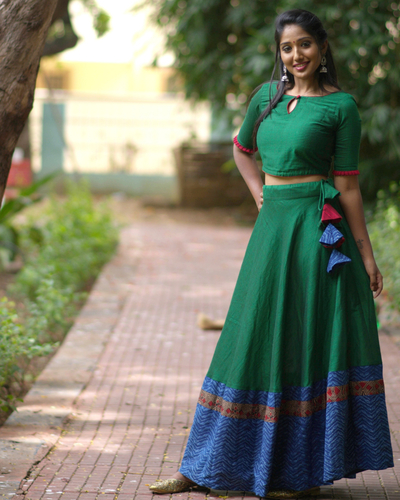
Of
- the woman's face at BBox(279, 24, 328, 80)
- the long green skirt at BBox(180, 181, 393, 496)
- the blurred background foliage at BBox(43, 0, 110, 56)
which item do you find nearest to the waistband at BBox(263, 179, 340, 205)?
the long green skirt at BBox(180, 181, 393, 496)

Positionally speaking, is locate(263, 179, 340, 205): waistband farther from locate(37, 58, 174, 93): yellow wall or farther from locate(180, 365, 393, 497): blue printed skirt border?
locate(37, 58, 174, 93): yellow wall

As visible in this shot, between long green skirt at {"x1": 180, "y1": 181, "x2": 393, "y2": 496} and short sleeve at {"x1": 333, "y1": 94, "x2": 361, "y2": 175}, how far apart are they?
0.31 ft

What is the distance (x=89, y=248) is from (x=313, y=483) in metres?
5.64

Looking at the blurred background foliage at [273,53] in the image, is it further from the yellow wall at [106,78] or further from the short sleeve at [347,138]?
the yellow wall at [106,78]

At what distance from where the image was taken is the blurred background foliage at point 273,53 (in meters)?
9.48

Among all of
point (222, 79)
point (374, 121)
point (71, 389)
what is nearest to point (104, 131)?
point (222, 79)

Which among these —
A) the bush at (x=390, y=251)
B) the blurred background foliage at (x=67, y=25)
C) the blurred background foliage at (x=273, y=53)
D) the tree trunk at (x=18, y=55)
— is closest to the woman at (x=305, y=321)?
the tree trunk at (x=18, y=55)

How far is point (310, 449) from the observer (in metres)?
2.63

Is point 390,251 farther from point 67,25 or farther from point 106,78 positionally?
point 106,78

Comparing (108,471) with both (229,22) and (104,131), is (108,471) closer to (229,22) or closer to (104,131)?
(229,22)

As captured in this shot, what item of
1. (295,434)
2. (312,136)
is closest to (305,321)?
(295,434)

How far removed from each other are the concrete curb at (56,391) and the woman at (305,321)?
870 mm

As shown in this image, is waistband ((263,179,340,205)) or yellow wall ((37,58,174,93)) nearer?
waistband ((263,179,340,205))

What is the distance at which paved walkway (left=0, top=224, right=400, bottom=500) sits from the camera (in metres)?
2.88
